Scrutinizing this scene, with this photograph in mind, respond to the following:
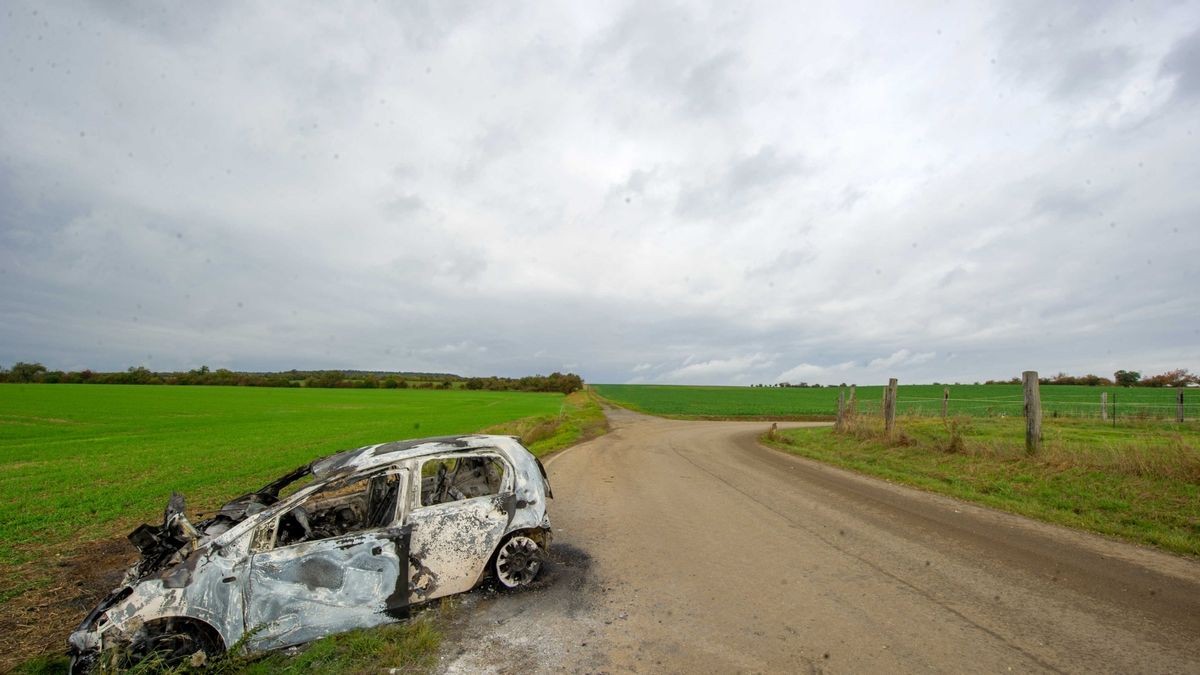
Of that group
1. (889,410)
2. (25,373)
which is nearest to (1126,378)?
(889,410)

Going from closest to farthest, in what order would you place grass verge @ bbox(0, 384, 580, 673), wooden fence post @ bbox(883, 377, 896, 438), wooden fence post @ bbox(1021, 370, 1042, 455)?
grass verge @ bbox(0, 384, 580, 673) < wooden fence post @ bbox(1021, 370, 1042, 455) < wooden fence post @ bbox(883, 377, 896, 438)

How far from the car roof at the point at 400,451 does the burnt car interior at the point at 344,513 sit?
0.66 feet

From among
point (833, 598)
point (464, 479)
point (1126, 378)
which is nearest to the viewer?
point (833, 598)

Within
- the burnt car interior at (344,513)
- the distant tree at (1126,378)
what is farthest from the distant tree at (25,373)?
the distant tree at (1126,378)

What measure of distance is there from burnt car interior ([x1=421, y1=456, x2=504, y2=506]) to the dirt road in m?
1.31

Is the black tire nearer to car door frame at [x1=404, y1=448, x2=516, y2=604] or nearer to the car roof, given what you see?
car door frame at [x1=404, y1=448, x2=516, y2=604]

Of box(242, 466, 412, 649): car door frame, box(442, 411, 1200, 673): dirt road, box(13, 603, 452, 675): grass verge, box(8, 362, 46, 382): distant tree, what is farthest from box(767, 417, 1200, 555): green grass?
box(8, 362, 46, 382): distant tree

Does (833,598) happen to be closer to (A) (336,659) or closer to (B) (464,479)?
(B) (464,479)

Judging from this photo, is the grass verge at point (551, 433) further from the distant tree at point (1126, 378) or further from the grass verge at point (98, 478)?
the distant tree at point (1126, 378)

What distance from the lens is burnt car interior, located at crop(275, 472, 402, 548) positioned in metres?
5.71

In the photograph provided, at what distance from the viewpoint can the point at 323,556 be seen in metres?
5.01

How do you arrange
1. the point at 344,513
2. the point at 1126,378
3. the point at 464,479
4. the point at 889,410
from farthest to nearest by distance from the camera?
1. the point at 1126,378
2. the point at 889,410
3. the point at 464,479
4. the point at 344,513

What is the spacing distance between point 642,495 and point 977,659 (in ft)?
23.3

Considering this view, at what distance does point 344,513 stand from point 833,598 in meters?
5.63
